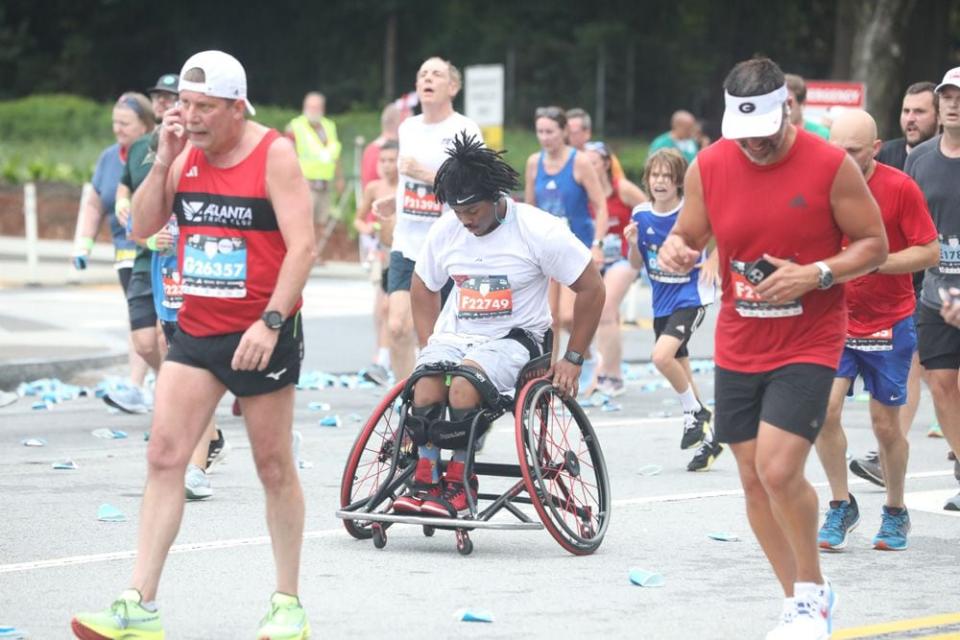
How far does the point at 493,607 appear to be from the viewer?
641cm

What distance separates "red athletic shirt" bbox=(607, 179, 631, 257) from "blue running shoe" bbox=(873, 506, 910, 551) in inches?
242

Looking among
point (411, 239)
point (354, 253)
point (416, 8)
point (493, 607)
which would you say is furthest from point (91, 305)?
point (416, 8)

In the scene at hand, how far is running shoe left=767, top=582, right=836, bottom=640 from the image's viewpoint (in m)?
5.71

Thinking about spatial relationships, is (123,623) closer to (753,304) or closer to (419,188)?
(753,304)

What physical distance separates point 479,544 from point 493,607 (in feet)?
4.29

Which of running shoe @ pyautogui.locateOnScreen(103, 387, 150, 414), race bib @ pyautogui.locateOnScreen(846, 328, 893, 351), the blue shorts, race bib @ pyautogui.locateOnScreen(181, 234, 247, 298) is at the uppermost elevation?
race bib @ pyautogui.locateOnScreen(181, 234, 247, 298)

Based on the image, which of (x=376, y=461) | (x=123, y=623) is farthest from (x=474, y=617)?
(x=376, y=461)

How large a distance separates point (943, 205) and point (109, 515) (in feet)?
13.4

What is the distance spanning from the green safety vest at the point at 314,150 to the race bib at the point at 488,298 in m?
15.6

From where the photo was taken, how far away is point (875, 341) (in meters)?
7.80

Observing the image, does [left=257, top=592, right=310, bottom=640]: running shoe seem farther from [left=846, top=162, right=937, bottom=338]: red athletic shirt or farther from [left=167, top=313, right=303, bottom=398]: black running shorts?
[left=846, top=162, right=937, bottom=338]: red athletic shirt

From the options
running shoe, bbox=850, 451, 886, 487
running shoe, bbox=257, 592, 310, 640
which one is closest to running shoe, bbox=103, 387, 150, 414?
running shoe, bbox=850, 451, 886, 487

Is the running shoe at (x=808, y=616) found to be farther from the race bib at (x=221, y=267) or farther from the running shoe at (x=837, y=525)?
the race bib at (x=221, y=267)

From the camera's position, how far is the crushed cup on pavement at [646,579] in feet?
22.5
